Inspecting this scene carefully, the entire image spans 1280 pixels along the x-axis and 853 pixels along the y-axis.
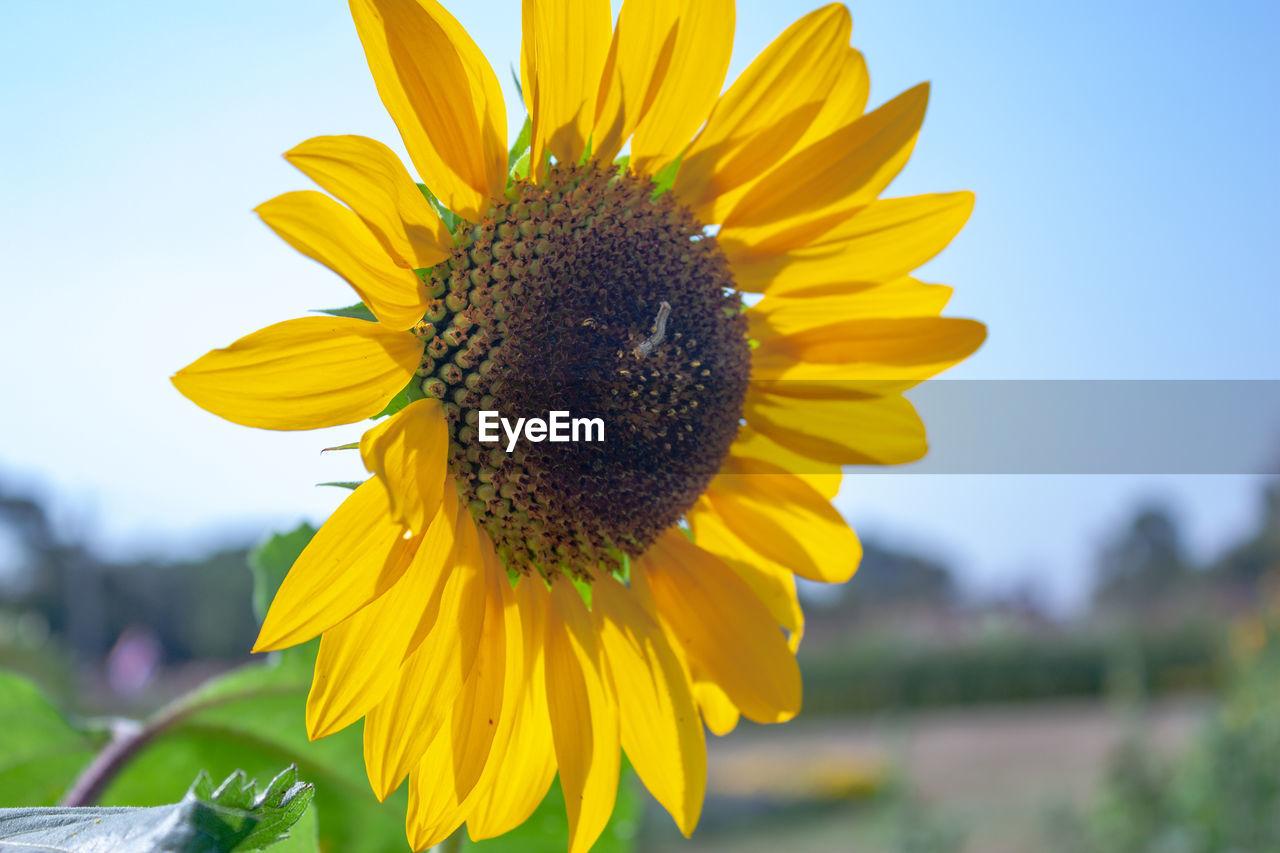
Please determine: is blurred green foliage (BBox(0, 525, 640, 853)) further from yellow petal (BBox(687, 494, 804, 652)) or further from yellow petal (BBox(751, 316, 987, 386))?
yellow petal (BBox(751, 316, 987, 386))

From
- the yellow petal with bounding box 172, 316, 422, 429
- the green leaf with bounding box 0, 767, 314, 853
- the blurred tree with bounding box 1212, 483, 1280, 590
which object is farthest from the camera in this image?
the blurred tree with bounding box 1212, 483, 1280, 590

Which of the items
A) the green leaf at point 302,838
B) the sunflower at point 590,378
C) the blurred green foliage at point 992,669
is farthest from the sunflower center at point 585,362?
the blurred green foliage at point 992,669

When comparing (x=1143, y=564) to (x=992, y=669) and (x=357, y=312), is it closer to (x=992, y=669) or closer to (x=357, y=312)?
(x=992, y=669)

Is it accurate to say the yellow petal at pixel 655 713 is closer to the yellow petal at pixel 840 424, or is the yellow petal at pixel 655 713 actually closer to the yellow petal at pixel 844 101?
the yellow petal at pixel 840 424

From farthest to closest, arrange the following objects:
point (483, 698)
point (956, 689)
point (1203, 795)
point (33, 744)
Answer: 1. point (956, 689)
2. point (1203, 795)
3. point (33, 744)
4. point (483, 698)

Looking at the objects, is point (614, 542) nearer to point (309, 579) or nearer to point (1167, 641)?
point (309, 579)

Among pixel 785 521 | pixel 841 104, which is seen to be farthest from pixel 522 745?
pixel 841 104

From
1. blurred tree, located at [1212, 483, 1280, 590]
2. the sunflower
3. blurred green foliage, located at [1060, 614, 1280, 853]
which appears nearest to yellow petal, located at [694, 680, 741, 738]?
the sunflower
